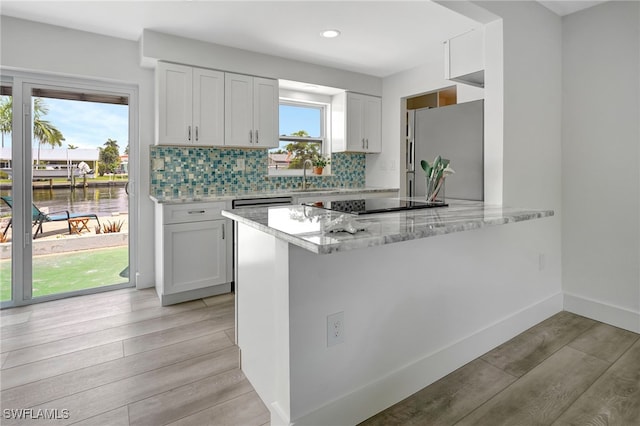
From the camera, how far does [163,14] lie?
275 centimetres

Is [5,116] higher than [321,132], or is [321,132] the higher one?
[321,132]

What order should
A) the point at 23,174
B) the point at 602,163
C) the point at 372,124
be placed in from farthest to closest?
the point at 372,124
the point at 23,174
the point at 602,163

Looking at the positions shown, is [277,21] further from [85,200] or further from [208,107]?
[85,200]

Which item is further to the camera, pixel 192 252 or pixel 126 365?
pixel 192 252

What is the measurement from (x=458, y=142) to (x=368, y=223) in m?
1.49

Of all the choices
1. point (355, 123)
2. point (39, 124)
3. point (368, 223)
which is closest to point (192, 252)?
point (39, 124)

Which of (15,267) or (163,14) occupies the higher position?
(163,14)

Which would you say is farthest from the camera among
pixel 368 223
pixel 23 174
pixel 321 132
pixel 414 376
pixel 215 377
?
pixel 321 132

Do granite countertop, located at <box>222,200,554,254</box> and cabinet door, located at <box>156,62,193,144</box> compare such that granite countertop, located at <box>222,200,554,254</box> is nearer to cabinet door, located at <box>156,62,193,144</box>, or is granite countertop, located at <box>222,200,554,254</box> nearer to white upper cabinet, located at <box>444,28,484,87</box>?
white upper cabinet, located at <box>444,28,484,87</box>

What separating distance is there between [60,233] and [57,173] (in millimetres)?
536

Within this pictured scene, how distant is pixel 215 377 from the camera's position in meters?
1.92

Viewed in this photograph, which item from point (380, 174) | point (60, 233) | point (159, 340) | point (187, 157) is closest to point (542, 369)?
point (159, 340)

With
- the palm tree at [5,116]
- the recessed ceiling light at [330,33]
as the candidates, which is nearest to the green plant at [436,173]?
the recessed ceiling light at [330,33]

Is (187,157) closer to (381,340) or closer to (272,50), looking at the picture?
(272,50)
